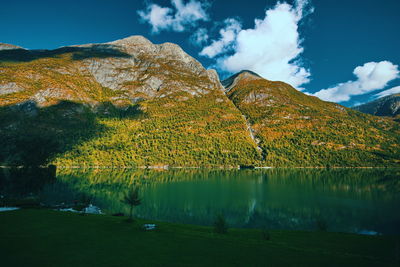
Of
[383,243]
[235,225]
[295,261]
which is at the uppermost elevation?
[295,261]

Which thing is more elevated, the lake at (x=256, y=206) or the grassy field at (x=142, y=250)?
the grassy field at (x=142, y=250)

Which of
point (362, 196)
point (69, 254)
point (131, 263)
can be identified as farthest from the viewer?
point (362, 196)

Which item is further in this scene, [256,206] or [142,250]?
[256,206]

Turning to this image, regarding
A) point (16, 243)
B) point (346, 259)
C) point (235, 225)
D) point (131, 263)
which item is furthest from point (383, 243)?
point (16, 243)

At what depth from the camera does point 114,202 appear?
6078cm

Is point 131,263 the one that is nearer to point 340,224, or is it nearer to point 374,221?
point 340,224

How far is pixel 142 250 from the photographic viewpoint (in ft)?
58.4

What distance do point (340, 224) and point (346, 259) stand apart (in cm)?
3014

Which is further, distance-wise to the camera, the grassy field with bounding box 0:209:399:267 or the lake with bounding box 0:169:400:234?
the lake with bounding box 0:169:400:234

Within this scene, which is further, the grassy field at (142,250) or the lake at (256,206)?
the lake at (256,206)

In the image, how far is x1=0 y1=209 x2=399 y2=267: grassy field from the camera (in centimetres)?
1512

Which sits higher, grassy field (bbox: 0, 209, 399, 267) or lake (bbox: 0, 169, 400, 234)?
grassy field (bbox: 0, 209, 399, 267)

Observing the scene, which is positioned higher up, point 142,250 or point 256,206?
point 142,250

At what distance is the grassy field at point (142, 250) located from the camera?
15.1 meters
